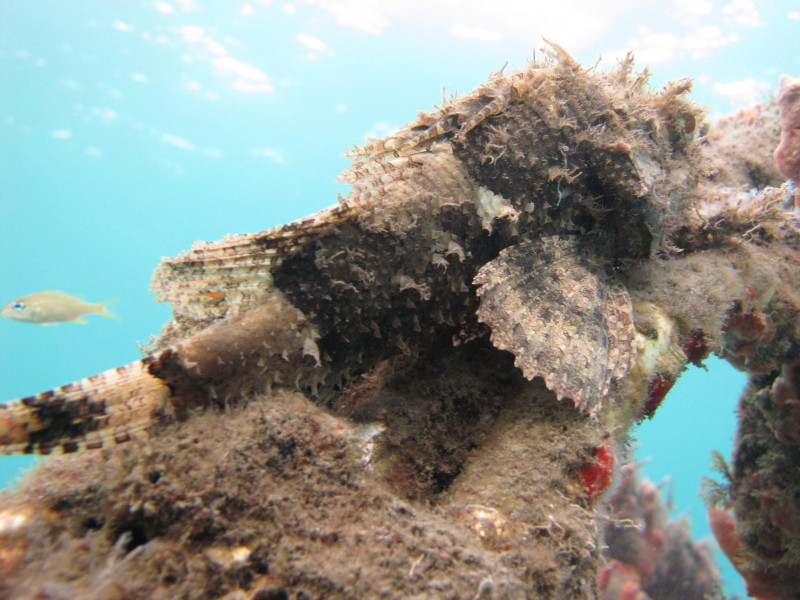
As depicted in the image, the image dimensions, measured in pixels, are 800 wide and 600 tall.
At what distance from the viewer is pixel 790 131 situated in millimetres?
4613

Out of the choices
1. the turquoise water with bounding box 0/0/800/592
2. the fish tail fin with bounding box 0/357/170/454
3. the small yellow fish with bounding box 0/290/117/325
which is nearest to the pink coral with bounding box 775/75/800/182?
the fish tail fin with bounding box 0/357/170/454

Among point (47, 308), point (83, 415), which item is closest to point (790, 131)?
point (83, 415)

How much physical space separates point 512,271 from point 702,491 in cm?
515

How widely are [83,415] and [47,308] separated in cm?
958

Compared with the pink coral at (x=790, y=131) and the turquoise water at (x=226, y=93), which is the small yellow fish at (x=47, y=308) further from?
the pink coral at (x=790, y=131)

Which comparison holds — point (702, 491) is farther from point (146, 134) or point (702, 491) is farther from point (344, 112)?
point (146, 134)

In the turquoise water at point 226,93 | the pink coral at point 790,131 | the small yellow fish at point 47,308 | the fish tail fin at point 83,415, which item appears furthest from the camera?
the turquoise water at point 226,93

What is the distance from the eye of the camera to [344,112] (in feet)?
200

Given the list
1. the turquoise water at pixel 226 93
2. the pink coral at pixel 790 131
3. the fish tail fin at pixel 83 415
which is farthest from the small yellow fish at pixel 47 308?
the pink coral at pixel 790 131

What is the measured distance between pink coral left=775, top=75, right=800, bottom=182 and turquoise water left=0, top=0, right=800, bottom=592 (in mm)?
7126

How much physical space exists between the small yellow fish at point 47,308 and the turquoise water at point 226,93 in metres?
9.14

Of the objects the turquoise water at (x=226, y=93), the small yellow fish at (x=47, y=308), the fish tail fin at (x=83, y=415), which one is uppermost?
the turquoise water at (x=226, y=93)

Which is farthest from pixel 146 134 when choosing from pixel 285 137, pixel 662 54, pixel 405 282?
pixel 405 282

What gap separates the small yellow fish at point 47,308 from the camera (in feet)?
30.0
